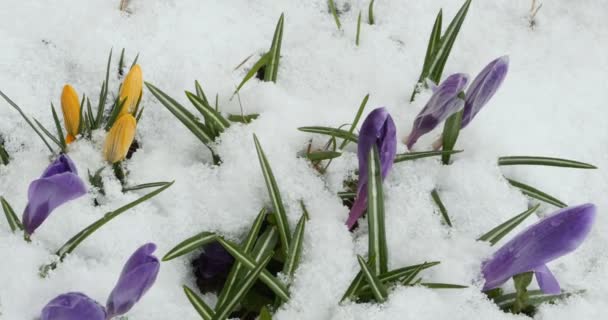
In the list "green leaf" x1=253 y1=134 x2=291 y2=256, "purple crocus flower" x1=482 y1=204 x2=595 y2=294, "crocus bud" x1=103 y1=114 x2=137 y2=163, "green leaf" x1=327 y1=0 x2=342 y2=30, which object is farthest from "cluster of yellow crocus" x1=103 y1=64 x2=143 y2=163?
"purple crocus flower" x1=482 y1=204 x2=595 y2=294

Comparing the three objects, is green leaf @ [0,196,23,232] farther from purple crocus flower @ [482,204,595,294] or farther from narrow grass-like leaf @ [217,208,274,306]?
purple crocus flower @ [482,204,595,294]

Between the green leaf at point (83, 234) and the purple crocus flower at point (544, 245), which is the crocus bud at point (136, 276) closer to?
the green leaf at point (83, 234)

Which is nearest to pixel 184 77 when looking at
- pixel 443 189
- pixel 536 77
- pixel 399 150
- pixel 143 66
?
pixel 143 66

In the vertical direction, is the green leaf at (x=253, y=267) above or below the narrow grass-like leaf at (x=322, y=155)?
below

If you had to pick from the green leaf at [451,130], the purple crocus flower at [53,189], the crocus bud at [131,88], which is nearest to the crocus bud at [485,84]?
the green leaf at [451,130]

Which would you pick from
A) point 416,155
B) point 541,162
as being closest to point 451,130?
point 416,155

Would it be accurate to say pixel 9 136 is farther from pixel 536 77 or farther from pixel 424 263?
pixel 536 77
